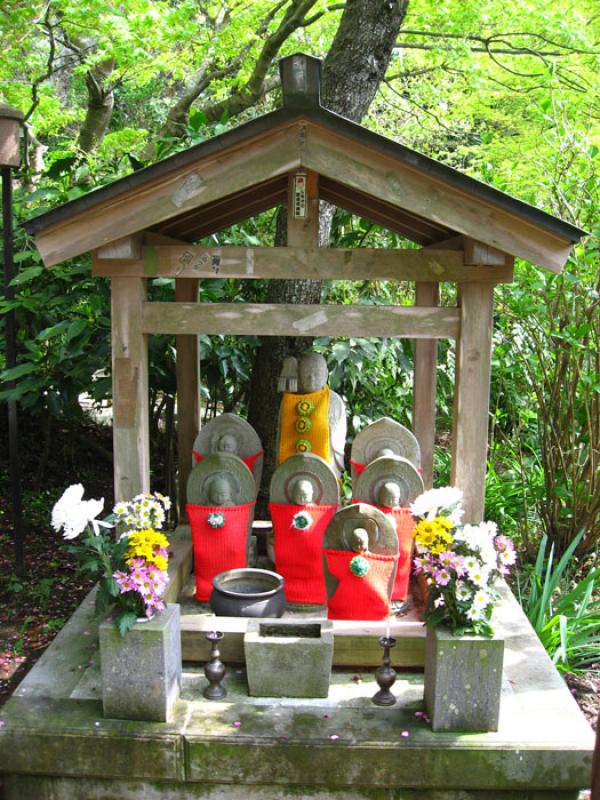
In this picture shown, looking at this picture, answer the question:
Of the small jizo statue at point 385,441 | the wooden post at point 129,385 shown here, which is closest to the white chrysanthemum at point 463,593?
the small jizo statue at point 385,441

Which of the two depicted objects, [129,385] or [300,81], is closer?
[300,81]

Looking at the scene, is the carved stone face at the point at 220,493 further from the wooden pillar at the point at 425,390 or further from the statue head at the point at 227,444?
the wooden pillar at the point at 425,390

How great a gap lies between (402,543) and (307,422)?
93cm

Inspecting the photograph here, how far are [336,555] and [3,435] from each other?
501 centimetres

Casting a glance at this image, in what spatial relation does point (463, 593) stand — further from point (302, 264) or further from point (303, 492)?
point (302, 264)

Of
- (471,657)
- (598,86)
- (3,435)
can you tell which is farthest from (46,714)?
(598,86)

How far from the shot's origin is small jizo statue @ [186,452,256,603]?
4.21 meters

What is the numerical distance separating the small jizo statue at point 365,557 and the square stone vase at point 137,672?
101 cm

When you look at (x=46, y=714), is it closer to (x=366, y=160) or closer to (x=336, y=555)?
(x=336, y=555)

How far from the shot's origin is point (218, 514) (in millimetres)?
4176

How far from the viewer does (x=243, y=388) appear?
21.4ft

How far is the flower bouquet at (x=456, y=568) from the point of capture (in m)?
3.20

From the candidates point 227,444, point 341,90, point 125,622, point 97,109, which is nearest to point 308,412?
point 227,444

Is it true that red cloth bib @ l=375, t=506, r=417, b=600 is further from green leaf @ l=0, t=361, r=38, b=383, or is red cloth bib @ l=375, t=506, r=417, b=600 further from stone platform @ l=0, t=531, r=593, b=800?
green leaf @ l=0, t=361, r=38, b=383
